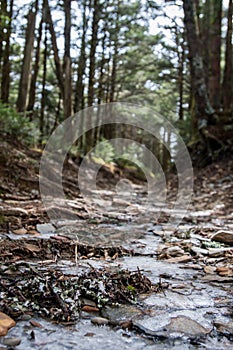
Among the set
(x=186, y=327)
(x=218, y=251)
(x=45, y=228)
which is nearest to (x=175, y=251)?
(x=218, y=251)

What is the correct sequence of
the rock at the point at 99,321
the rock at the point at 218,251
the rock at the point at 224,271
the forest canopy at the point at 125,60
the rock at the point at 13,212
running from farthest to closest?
the forest canopy at the point at 125,60 < the rock at the point at 13,212 < the rock at the point at 218,251 < the rock at the point at 224,271 < the rock at the point at 99,321

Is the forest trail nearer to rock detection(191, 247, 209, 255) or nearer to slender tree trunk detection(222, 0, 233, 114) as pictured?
rock detection(191, 247, 209, 255)

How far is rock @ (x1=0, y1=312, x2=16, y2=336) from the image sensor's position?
136 centimetres

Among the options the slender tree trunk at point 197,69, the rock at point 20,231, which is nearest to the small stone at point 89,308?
the rock at point 20,231

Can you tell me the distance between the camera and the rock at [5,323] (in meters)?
1.36

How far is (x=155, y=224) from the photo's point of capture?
4.85 meters

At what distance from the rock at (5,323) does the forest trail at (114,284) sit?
0.03 metres

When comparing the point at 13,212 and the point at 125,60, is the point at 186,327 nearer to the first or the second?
the point at 13,212

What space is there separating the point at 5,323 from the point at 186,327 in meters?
0.77

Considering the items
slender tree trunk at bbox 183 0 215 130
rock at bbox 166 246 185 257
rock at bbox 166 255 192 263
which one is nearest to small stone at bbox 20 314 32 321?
rock at bbox 166 255 192 263

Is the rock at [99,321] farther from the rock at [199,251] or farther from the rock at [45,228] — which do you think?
the rock at [45,228]

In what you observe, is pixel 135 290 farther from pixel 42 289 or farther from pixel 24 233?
pixel 24 233

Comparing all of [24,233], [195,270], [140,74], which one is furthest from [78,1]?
[195,270]

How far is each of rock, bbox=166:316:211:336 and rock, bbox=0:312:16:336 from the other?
66cm
